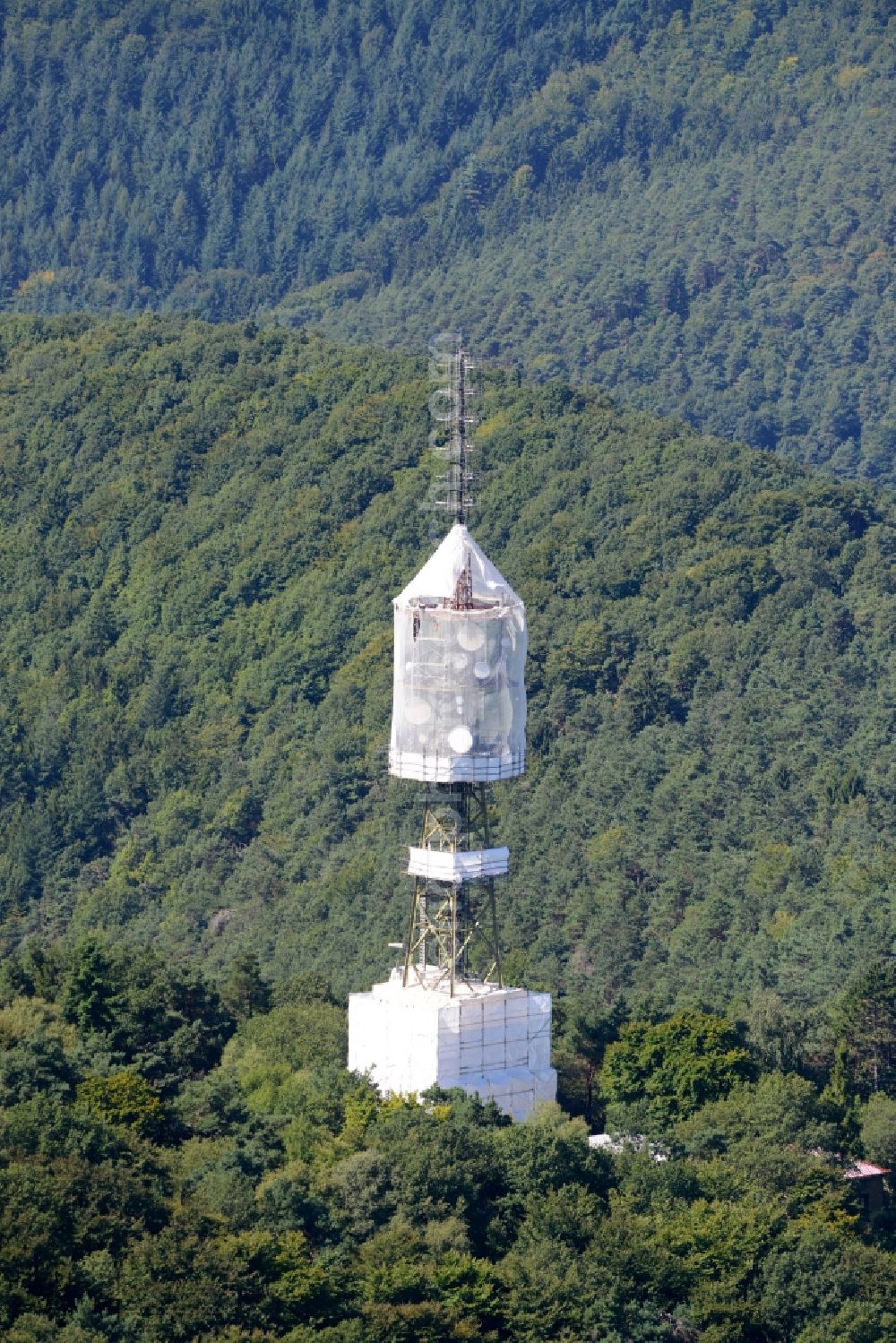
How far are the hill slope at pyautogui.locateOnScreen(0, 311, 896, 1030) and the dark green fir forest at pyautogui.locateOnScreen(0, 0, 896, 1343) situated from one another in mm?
181

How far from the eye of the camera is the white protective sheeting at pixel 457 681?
6338cm

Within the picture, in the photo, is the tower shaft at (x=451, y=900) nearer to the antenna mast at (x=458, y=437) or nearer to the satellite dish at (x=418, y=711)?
the satellite dish at (x=418, y=711)

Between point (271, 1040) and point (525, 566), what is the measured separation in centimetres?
5795

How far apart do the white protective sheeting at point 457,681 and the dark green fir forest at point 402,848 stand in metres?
5.45

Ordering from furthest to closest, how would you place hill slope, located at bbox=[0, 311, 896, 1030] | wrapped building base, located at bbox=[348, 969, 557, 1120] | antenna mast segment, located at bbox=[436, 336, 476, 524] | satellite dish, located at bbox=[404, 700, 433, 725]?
1. hill slope, located at bbox=[0, 311, 896, 1030]
2. antenna mast segment, located at bbox=[436, 336, 476, 524]
3. satellite dish, located at bbox=[404, 700, 433, 725]
4. wrapped building base, located at bbox=[348, 969, 557, 1120]

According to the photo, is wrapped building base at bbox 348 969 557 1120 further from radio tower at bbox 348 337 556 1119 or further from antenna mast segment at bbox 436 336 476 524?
antenna mast segment at bbox 436 336 476 524

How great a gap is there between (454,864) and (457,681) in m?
2.89

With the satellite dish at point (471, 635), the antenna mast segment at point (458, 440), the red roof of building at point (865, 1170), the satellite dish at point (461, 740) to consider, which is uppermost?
the antenna mast segment at point (458, 440)

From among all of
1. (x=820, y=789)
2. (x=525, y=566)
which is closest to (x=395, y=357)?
(x=525, y=566)

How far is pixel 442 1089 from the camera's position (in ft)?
206

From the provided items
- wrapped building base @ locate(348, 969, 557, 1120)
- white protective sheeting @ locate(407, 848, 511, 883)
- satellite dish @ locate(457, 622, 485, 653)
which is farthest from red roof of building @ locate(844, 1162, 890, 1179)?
satellite dish @ locate(457, 622, 485, 653)

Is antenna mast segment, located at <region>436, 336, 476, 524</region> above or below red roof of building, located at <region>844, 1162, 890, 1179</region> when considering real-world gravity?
above

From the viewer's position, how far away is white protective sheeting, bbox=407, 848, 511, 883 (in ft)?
208

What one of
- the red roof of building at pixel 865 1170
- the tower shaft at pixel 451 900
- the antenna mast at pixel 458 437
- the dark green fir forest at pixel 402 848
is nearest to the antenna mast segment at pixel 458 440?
the antenna mast at pixel 458 437
